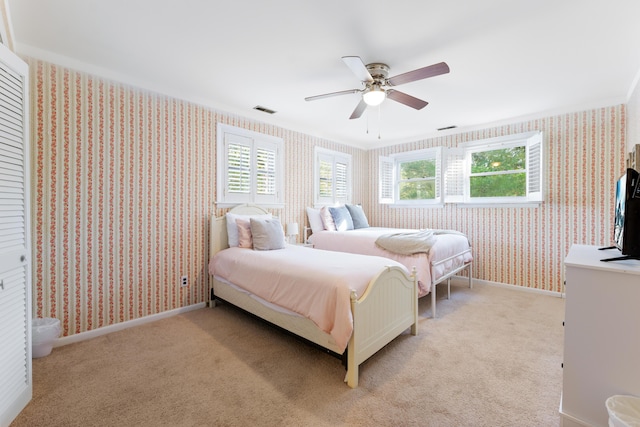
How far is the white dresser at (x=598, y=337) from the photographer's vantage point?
1.27 metres

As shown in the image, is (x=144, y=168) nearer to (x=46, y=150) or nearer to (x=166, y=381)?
(x=46, y=150)

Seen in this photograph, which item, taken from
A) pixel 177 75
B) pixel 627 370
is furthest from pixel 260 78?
pixel 627 370

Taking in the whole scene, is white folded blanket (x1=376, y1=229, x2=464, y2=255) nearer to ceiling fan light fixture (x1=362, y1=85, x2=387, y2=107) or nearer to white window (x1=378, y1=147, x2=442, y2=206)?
ceiling fan light fixture (x1=362, y1=85, x2=387, y2=107)

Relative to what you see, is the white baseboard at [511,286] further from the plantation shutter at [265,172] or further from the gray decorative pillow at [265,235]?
the plantation shutter at [265,172]

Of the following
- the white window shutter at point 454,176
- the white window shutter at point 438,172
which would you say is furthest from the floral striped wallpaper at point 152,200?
the white window shutter at point 438,172

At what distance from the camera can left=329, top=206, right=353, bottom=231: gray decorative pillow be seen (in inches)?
178

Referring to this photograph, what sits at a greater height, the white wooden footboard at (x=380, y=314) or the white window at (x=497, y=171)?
the white window at (x=497, y=171)

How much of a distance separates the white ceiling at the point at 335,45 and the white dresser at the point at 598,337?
1.66 m

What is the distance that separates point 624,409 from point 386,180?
4487 mm

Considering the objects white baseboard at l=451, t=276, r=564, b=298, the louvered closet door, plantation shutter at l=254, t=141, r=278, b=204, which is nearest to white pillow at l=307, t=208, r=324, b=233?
plantation shutter at l=254, t=141, r=278, b=204

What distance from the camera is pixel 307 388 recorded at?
185 cm

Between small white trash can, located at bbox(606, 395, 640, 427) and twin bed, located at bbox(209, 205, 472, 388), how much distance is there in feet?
3.96

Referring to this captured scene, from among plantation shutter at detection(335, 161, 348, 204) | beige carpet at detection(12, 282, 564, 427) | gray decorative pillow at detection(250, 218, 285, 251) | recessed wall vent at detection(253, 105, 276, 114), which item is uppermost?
recessed wall vent at detection(253, 105, 276, 114)

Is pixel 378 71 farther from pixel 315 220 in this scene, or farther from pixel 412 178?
pixel 412 178
